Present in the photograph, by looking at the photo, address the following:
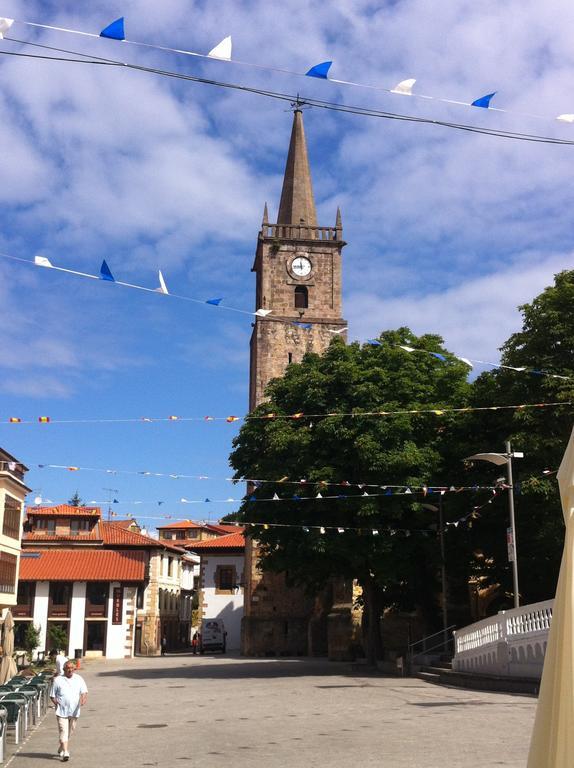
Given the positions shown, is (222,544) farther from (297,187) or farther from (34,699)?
(34,699)

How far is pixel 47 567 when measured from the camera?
172 ft

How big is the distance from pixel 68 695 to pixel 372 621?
22.6 m

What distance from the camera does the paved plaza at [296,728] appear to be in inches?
438

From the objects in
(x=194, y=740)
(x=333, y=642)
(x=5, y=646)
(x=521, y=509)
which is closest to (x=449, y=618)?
(x=333, y=642)

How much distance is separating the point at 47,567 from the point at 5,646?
1244 inches

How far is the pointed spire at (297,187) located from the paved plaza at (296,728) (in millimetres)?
41603

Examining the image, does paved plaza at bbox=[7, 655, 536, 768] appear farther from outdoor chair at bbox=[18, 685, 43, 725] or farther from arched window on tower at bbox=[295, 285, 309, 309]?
arched window on tower at bbox=[295, 285, 309, 309]

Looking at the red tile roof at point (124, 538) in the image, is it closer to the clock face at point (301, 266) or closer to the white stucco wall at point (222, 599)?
the white stucco wall at point (222, 599)

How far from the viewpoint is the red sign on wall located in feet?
170

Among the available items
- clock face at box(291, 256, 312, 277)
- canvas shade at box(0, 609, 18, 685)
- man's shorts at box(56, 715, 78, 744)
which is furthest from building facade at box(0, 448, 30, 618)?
clock face at box(291, 256, 312, 277)

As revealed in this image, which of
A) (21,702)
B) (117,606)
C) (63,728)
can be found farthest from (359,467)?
(117,606)

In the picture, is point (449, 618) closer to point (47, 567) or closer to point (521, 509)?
point (521, 509)

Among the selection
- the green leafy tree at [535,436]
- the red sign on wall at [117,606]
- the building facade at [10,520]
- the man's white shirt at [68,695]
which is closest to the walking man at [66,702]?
the man's white shirt at [68,695]

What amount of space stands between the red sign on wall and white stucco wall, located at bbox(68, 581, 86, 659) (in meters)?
1.84
